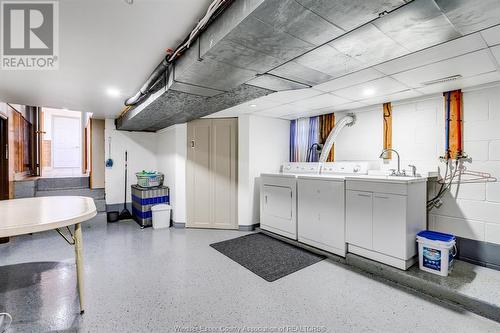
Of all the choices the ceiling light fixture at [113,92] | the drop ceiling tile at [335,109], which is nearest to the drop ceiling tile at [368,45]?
the drop ceiling tile at [335,109]

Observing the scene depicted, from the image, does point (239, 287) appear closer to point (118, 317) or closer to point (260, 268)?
point (260, 268)

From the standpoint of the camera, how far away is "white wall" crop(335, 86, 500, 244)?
112 inches

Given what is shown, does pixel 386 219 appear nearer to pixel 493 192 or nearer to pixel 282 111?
pixel 493 192

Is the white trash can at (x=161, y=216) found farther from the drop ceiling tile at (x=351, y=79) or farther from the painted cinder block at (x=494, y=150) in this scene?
the painted cinder block at (x=494, y=150)

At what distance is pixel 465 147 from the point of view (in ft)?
10.00

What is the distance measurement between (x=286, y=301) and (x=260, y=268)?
750mm

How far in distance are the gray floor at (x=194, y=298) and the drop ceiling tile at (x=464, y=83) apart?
2470mm

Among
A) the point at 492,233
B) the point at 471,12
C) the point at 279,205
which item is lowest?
the point at 492,233

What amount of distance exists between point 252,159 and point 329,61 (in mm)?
2802

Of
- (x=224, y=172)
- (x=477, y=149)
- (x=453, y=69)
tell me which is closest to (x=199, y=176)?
(x=224, y=172)

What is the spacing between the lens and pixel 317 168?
429 cm

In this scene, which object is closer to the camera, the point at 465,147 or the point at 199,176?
the point at 465,147

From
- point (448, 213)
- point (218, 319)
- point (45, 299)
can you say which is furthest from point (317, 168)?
Result: point (45, 299)

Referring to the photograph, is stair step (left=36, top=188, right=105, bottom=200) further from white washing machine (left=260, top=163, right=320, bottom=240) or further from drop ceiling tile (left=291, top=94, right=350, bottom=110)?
drop ceiling tile (left=291, top=94, right=350, bottom=110)
